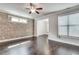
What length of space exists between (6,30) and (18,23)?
4.15 ft

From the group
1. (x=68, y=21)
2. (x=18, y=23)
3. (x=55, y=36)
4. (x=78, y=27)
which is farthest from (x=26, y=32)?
(x=78, y=27)

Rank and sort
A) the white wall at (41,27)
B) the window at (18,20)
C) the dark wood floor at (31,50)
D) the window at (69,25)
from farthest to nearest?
the white wall at (41,27)
the window at (18,20)
the window at (69,25)
the dark wood floor at (31,50)

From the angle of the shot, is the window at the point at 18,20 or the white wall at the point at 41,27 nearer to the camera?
the window at the point at 18,20

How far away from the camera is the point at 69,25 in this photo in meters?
4.17

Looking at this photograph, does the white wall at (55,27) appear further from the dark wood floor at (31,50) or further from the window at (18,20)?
the window at (18,20)

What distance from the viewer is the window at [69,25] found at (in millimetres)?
3859

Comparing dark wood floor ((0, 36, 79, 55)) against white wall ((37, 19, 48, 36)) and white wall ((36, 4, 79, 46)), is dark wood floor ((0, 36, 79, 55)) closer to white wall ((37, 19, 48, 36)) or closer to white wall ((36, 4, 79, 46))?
white wall ((36, 4, 79, 46))

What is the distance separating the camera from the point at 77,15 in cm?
378

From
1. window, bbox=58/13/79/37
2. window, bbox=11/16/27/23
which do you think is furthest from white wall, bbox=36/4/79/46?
window, bbox=11/16/27/23

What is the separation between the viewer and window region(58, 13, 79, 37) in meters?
3.86

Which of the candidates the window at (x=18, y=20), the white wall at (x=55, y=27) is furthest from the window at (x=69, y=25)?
the window at (x=18, y=20)

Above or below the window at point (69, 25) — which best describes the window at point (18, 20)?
above

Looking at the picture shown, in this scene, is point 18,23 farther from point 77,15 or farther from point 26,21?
point 77,15

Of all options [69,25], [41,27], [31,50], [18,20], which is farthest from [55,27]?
[41,27]
